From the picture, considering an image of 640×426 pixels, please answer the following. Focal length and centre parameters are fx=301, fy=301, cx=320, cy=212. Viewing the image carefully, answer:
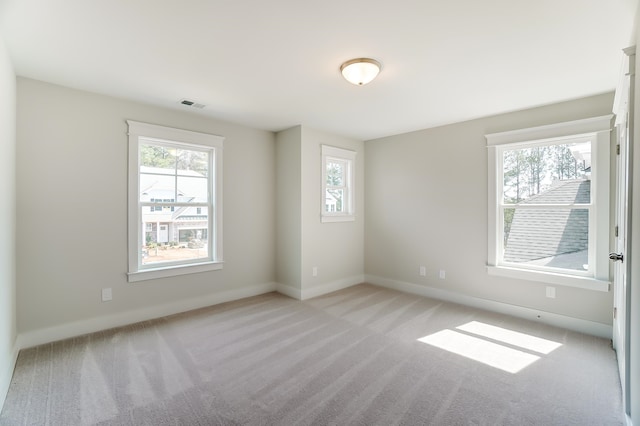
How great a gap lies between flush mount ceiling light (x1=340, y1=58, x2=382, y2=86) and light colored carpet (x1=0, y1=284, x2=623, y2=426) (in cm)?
244

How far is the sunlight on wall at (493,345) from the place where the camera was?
2621 millimetres

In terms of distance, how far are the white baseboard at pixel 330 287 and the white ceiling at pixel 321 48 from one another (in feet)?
8.63

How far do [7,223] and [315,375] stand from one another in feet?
8.87

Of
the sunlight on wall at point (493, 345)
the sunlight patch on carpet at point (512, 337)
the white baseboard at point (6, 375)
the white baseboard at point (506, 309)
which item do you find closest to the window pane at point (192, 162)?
the white baseboard at point (6, 375)

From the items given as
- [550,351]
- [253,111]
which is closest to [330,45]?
[253,111]

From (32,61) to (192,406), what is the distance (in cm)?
302

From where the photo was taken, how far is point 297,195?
14.7ft

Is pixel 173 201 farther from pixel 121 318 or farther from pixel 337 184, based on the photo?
pixel 337 184

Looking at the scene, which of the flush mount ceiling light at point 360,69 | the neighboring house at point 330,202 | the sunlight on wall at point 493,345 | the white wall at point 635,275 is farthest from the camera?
the neighboring house at point 330,202

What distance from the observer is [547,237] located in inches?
140

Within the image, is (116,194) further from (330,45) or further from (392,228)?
(392,228)

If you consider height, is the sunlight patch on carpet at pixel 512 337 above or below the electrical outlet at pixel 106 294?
below

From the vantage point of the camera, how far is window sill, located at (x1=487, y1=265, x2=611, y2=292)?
10.3 ft

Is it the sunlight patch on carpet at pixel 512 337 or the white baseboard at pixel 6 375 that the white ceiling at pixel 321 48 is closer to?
the white baseboard at pixel 6 375
